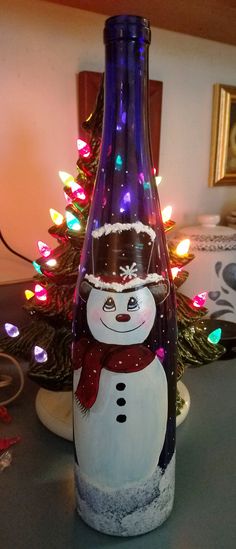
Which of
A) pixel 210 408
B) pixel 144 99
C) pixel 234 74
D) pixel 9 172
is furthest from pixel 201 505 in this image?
pixel 234 74

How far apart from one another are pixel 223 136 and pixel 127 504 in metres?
0.70

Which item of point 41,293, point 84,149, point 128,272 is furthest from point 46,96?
point 128,272

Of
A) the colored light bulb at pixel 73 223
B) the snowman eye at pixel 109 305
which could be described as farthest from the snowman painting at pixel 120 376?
the colored light bulb at pixel 73 223

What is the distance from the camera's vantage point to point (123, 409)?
13.8 inches

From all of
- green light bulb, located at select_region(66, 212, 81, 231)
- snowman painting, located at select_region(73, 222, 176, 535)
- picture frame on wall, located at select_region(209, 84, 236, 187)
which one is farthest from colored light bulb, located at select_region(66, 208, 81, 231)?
picture frame on wall, located at select_region(209, 84, 236, 187)

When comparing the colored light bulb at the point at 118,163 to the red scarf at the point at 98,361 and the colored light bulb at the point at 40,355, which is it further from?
the colored light bulb at the point at 40,355

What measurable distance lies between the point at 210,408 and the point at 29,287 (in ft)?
1.03

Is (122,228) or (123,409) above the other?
(122,228)

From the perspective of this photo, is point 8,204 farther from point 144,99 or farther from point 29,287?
point 144,99

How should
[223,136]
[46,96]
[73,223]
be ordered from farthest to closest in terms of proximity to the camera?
1. [223,136]
2. [46,96]
3. [73,223]

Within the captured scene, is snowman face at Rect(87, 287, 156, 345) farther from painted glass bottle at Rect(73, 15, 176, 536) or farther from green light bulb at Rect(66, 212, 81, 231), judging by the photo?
green light bulb at Rect(66, 212, 81, 231)

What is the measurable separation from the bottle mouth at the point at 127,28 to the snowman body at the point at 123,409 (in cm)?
18

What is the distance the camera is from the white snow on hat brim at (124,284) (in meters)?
0.34

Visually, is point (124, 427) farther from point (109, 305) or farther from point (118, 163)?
point (118, 163)
